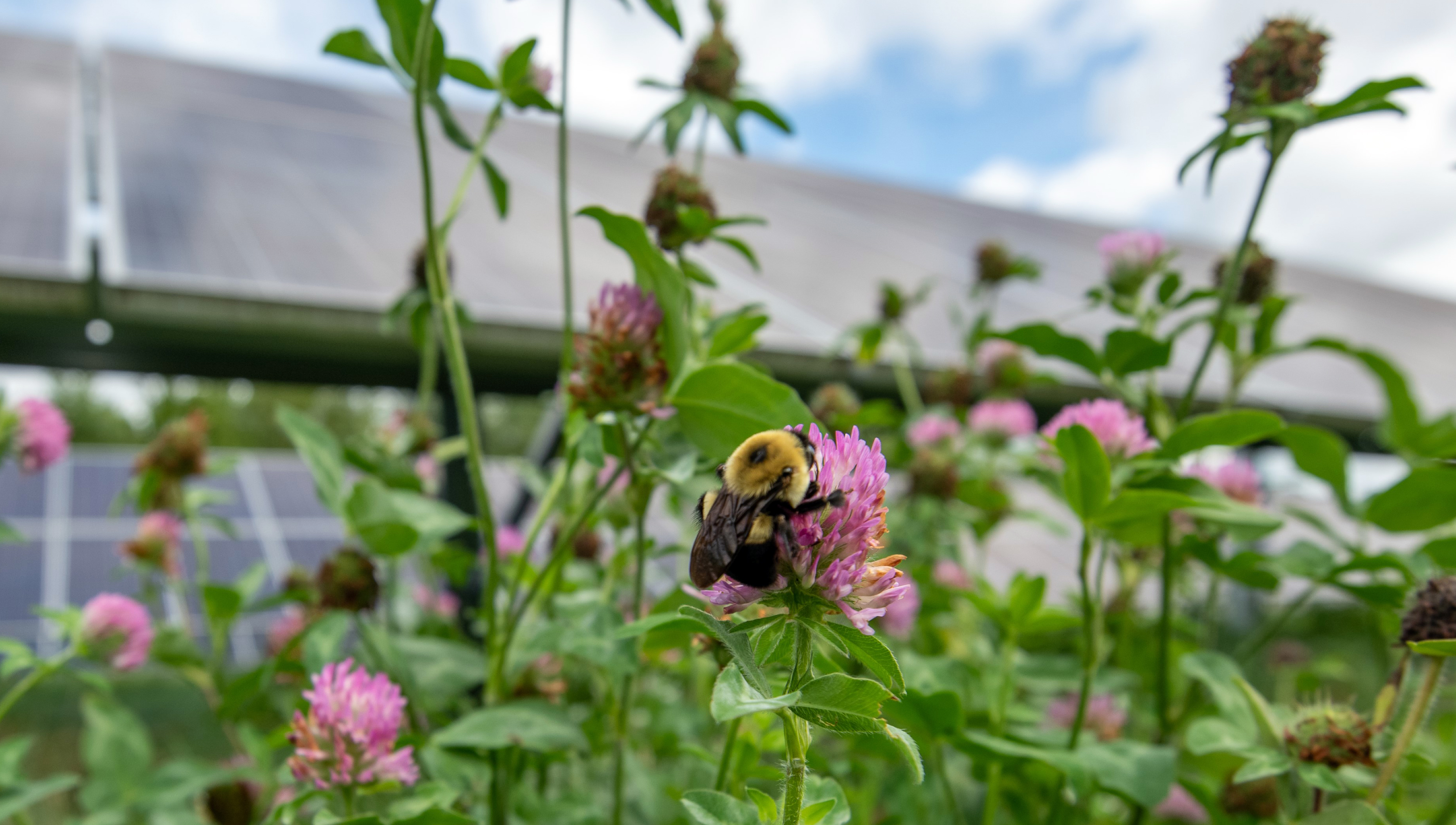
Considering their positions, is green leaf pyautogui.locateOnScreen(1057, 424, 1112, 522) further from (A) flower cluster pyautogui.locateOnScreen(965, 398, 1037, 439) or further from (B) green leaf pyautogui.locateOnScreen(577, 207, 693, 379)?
(A) flower cluster pyautogui.locateOnScreen(965, 398, 1037, 439)

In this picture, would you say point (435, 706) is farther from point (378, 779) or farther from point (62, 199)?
point (62, 199)

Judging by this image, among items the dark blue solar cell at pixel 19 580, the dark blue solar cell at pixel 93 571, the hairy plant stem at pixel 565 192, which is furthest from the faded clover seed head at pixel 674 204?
the dark blue solar cell at pixel 19 580

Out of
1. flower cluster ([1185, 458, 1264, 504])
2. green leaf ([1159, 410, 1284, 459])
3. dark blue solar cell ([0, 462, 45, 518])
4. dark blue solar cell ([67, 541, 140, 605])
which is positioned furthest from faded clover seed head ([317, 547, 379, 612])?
dark blue solar cell ([0, 462, 45, 518])

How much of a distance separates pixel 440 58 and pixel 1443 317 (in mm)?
6468

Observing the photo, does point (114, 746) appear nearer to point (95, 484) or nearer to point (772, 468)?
point (772, 468)

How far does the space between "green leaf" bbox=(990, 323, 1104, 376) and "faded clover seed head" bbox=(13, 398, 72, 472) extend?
123cm

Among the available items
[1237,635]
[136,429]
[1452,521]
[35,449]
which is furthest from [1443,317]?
[136,429]

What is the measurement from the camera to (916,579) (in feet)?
3.21

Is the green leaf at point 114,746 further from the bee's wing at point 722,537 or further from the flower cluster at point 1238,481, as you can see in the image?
the flower cluster at point 1238,481

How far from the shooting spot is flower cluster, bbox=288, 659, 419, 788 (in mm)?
520

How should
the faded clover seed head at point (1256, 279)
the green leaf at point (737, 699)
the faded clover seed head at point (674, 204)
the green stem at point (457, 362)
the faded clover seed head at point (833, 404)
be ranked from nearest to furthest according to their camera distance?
the green leaf at point (737, 699), the green stem at point (457, 362), the faded clover seed head at point (674, 204), the faded clover seed head at point (1256, 279), the faded clover seed head at point (833, 404)

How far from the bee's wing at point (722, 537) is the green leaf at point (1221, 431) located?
0.38 m

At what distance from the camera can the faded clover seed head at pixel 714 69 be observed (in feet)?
2.70

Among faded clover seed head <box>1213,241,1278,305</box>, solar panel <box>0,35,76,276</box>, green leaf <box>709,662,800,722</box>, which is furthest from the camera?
solar panel <box>0,35,76,276</box>
